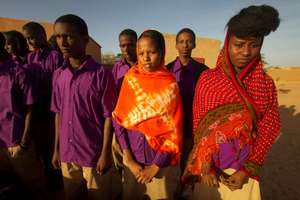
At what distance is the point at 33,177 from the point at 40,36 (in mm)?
2013

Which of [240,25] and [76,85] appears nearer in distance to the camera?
[240,25]

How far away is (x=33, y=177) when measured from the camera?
3.14m

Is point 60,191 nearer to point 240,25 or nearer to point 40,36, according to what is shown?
point 40,36

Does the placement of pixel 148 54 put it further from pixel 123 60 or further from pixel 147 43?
pixel 123 60

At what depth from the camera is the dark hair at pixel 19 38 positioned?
3605mm

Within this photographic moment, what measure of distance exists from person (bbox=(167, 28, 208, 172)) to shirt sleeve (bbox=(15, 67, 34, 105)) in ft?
6.16

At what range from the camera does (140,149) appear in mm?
2332

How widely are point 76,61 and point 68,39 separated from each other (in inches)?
8.8

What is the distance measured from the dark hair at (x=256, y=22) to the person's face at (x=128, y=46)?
1.93 m

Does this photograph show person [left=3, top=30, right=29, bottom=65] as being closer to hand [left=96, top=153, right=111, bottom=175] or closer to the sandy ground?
hand [left=96, top=153, right=111, bottom=175]

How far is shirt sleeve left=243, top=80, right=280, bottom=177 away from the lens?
2.05 m

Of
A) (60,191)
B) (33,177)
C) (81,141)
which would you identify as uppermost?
(81,141)

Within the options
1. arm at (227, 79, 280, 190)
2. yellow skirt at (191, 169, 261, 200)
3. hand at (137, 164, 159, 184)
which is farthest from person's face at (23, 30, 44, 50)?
arm at (227, 79, 280, 190)

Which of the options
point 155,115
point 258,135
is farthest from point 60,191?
point 258,135
